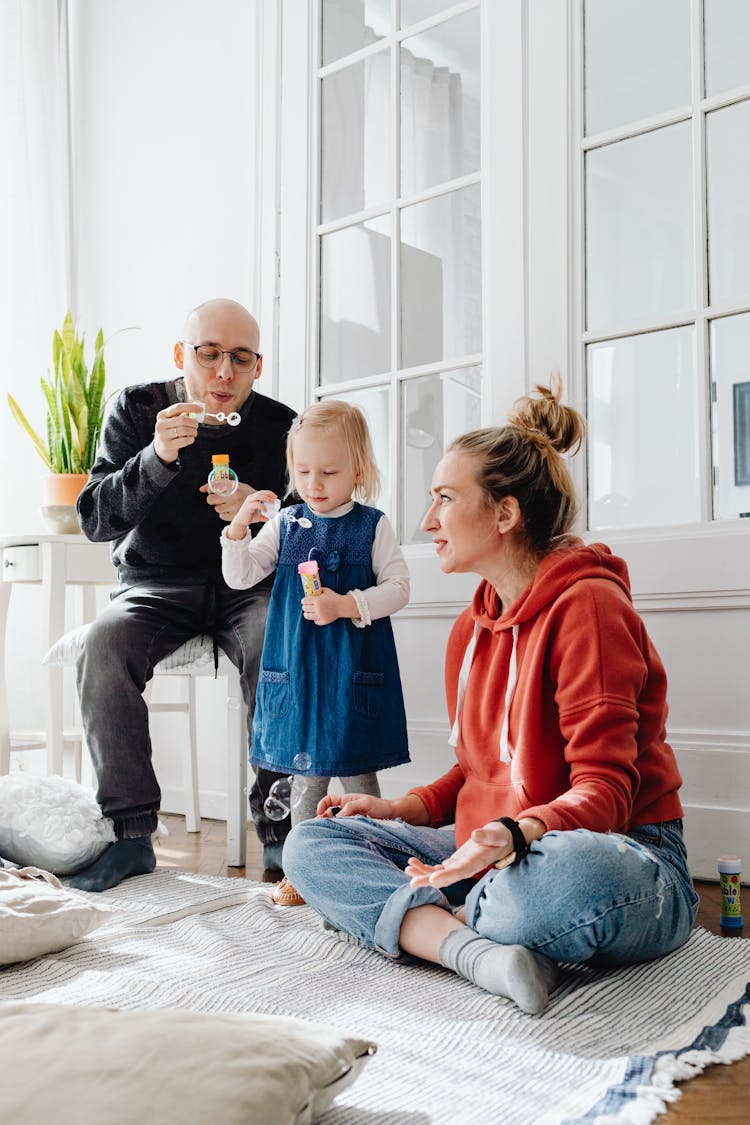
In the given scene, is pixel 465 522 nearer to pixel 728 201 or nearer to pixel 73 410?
pixel 728 201

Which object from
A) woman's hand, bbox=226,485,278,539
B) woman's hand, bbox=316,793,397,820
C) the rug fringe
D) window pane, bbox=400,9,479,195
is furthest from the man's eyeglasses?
the rug fringe

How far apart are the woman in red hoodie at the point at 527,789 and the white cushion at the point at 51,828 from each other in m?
0.55

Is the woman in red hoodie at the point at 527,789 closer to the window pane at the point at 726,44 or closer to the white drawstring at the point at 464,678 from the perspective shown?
the white drawstring at the point at 464,678

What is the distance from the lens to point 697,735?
196 centimetres

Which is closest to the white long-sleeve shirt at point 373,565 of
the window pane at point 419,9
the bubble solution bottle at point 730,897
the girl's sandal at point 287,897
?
the girl's sandal at point 287,897

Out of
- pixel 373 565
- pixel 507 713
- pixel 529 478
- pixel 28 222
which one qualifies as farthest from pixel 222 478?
pixel 28 222

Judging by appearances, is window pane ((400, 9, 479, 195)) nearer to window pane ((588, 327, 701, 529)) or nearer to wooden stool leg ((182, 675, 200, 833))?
window pane ((588, 327, 701, 529))

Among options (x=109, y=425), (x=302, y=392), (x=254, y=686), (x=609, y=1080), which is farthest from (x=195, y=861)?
(x=609, y=1080)

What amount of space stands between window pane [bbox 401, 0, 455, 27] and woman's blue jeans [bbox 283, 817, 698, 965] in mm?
1911

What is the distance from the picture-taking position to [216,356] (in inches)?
82.3

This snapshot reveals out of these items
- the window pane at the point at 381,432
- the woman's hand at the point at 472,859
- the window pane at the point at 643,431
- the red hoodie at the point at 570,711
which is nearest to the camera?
the woman's hand at the point at 472,859

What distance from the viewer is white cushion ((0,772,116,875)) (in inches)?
73.0

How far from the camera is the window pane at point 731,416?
1960 millimetres

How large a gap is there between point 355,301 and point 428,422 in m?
0.40
